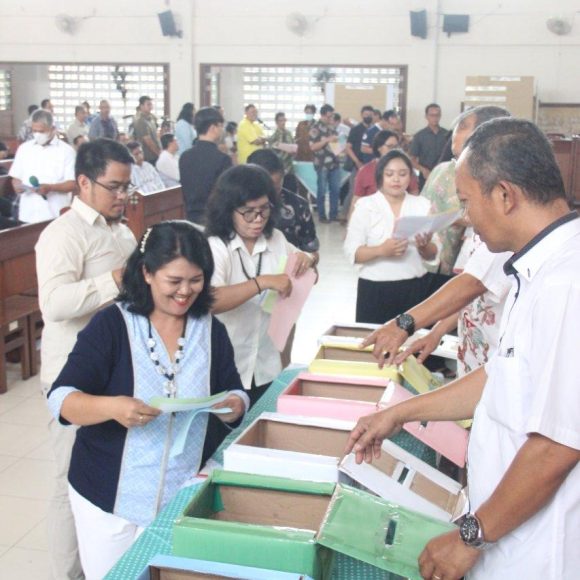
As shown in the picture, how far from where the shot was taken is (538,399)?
1.34 meters

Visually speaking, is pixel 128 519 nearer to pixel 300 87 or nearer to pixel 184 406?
pixel 184 406

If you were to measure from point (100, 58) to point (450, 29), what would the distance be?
591 cm

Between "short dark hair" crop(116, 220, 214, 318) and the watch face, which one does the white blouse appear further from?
the watch face

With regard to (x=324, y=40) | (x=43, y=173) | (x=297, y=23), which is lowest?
(x=43, y=173)

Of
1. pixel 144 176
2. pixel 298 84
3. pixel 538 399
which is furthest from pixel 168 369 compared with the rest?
pixel 298 84

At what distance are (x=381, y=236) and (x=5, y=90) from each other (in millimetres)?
12911

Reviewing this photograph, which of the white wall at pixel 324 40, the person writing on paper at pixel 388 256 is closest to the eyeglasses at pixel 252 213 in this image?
the person writing on paper at pixel 388 256

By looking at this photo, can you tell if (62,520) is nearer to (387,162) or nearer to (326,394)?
(326,394)

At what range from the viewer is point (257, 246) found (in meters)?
3.11

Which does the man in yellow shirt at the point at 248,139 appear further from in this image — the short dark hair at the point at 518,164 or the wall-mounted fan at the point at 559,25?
the short dark hair at the point at 518,164

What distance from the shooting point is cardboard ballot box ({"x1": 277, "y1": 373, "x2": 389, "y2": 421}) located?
7.61 feet

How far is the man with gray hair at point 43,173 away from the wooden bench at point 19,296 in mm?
645

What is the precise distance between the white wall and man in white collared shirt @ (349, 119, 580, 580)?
12235 mm

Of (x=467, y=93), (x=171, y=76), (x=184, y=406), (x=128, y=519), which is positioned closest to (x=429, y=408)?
(x=184, y=406)
